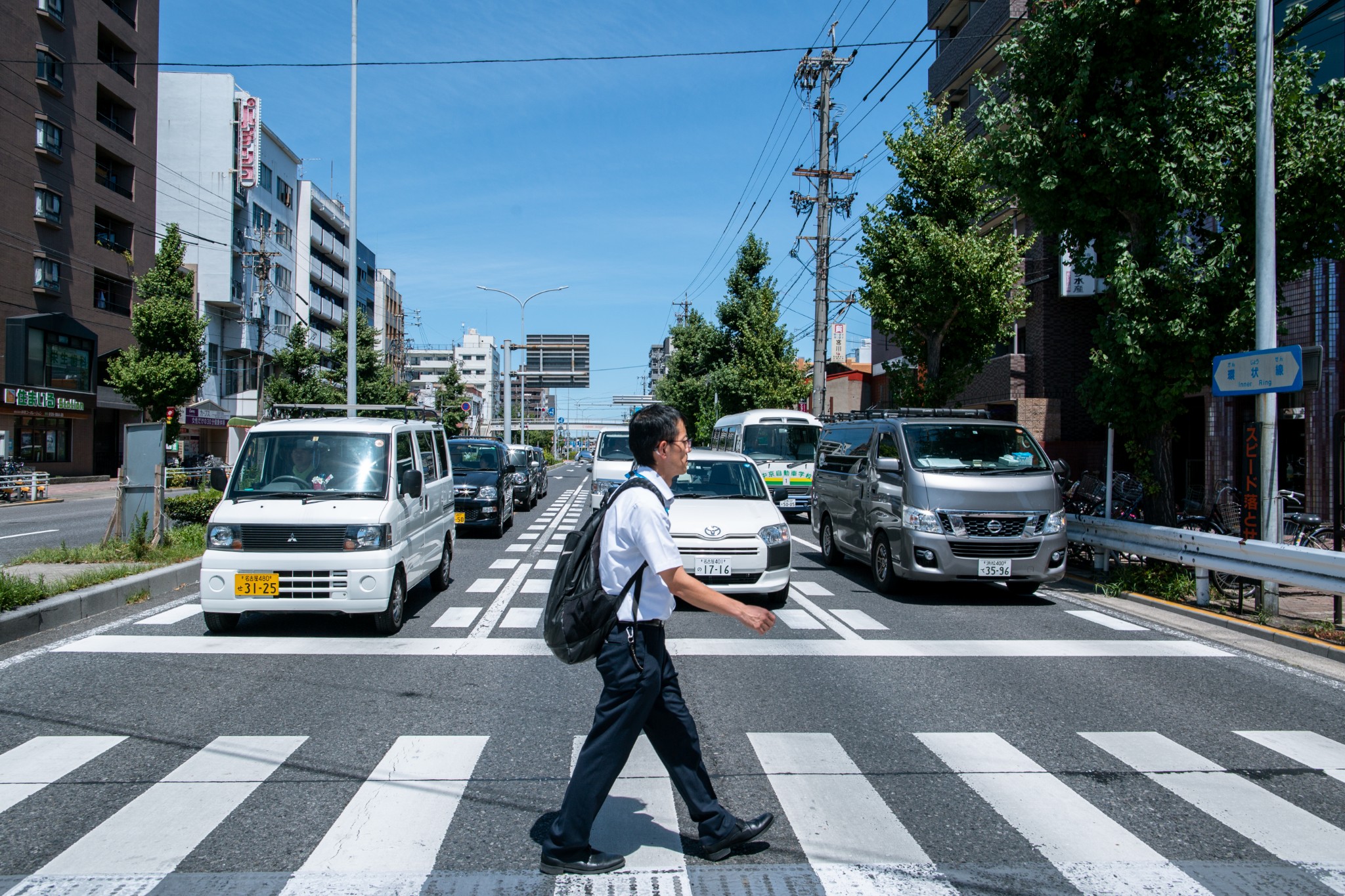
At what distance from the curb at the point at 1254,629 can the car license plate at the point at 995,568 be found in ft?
5.44

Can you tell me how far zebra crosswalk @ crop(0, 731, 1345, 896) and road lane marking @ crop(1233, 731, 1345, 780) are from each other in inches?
0.6

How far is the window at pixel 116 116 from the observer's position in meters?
Answer: 40.6

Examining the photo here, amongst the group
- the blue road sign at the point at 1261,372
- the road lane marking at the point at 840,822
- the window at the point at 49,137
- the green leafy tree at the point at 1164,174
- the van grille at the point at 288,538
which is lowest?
the road lane marking at the point at 840,822

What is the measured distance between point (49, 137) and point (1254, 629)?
43.0 m

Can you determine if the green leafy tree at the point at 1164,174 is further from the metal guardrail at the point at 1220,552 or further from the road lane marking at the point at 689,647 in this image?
the road lane marking at the point at 689,647

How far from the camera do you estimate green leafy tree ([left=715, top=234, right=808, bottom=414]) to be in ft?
139

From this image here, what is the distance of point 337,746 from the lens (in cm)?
489

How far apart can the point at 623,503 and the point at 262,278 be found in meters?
53.7

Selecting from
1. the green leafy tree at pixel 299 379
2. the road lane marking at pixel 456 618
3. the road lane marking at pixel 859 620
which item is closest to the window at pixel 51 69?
the green leafy tree at pixel 299 379

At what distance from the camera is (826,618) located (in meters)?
9.05

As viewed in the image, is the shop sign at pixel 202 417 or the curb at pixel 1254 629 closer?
the curb at pixel 1254 629

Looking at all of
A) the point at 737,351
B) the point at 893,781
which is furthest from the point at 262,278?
the point at 893,781

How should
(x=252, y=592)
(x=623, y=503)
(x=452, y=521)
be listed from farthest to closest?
(x=452, y=521) < (x=252, y=592) < (x=623, y=503)

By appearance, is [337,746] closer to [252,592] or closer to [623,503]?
[623,503]
